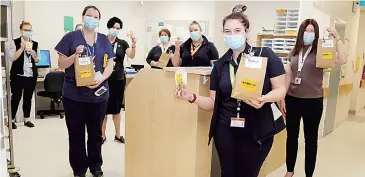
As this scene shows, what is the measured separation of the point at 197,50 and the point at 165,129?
107 cm

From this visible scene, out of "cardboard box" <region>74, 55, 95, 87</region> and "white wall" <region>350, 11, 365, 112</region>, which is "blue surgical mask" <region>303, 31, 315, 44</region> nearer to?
"cardboard box" <region>74, 55, 95, 87</region>

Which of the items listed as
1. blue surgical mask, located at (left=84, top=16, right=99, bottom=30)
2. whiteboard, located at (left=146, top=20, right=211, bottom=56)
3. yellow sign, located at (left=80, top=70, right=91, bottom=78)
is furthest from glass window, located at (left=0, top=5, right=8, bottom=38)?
whiteboard, located at (left=146, top=20, right=211, bottom=56)

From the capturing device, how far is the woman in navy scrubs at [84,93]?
8.38 ft

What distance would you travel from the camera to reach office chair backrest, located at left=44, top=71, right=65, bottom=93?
523cm

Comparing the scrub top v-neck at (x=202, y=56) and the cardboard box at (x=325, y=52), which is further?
the scrub top v-neck at (x=202, y=56)

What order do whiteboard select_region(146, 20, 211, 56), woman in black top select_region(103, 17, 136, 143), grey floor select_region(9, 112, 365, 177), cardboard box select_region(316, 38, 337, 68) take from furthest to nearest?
whiteboard select_region(146, 20, 211, 56)
woman in black top select_region(103, 17, 136, 143)
grey floor select_region(9, 112, 365, 177)
cardboard box select_region(316, 38, 337, 68)

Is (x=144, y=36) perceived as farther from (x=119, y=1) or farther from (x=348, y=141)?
(x=348, y=141)

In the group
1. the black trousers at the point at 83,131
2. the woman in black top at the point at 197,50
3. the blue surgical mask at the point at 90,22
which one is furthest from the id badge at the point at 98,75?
the woman in black top at the point at 197,50

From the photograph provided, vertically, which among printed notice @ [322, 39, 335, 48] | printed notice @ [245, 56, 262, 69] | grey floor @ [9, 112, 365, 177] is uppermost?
printed notice @ [322, 39, 335, 48]

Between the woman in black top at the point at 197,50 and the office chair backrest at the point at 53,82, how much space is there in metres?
2.86

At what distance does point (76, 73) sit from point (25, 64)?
273cm

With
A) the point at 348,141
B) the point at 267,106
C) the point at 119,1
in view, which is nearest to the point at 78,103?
the point at 267,106

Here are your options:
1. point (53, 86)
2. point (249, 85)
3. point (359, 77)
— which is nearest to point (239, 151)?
point (249, 85)

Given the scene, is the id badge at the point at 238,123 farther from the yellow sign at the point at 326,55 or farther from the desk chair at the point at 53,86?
the desk chair at the point at 53,86
